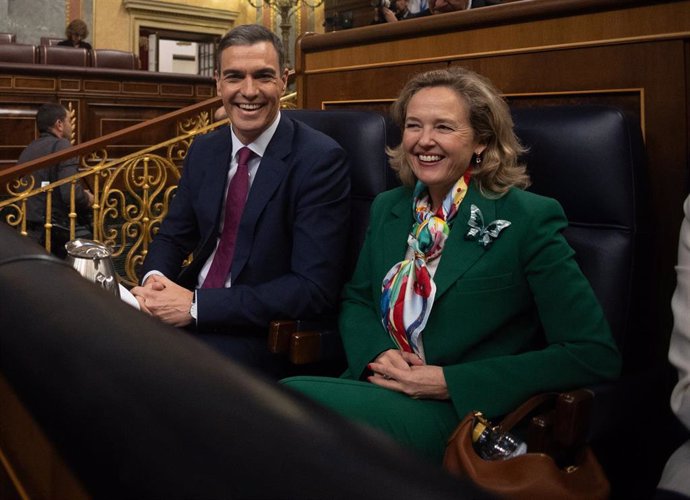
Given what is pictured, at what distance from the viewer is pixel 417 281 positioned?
1548mm

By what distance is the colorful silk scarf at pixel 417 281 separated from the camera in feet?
5.03

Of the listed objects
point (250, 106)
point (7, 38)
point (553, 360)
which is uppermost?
point (7, 38)

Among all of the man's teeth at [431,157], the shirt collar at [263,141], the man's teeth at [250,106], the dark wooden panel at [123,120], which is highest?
the dark wooden panel at [123,120]

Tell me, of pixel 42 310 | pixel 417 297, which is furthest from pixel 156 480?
pixel 417 297

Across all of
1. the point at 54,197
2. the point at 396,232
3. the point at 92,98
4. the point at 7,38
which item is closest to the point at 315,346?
the point at 396,232

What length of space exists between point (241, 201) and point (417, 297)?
646 mm

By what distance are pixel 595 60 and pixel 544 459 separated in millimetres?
1005

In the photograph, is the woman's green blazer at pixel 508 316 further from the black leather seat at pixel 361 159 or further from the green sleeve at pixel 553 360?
the black leather seat at pixel 361 159

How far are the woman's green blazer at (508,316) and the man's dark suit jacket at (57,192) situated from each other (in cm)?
295

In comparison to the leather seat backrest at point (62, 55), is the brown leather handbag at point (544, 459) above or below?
below

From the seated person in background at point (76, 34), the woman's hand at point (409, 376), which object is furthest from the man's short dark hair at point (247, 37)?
the seated person in background at point (76, 34)

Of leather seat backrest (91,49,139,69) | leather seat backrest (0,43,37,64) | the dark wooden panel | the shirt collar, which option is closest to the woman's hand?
the shirt collar

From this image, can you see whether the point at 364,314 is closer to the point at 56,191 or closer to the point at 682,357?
the point at 682,357

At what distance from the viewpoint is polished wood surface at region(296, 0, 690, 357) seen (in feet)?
5.41
